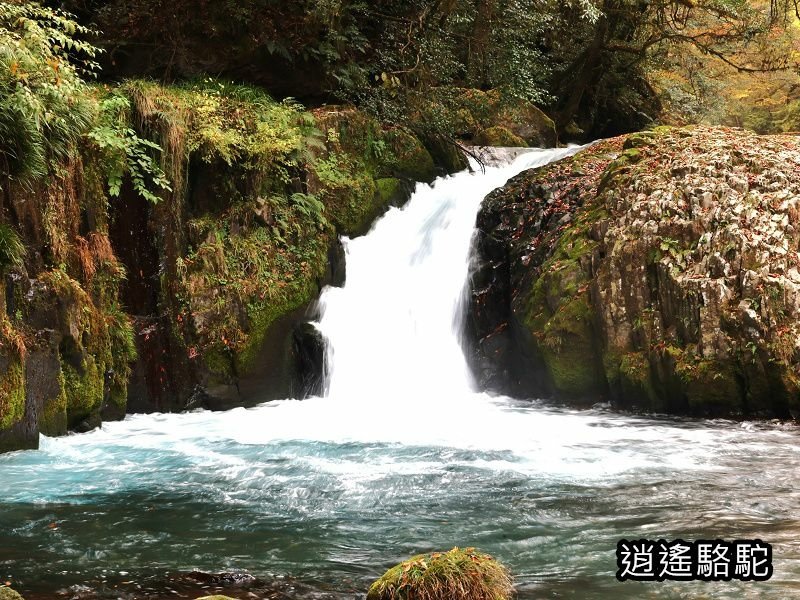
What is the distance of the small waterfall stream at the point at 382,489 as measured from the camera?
449cm

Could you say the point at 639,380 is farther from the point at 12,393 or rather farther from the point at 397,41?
the point at 397,41

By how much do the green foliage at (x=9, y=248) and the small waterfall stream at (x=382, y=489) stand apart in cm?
174

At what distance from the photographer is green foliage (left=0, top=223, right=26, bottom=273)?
7129 mm

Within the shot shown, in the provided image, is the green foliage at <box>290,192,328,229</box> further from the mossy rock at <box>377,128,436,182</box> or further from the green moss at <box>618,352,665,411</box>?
the green moss at <box>618,352,665,411</box>

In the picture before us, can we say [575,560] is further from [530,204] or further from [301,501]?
[530,204]

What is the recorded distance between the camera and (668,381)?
356 inches

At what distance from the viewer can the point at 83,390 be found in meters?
8.25

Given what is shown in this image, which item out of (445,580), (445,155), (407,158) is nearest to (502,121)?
(445,155)

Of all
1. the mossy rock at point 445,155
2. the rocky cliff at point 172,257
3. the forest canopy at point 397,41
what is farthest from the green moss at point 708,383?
the forest canopy at point 397,41

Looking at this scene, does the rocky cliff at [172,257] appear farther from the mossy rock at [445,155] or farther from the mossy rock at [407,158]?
the mossy rock at [445,155]

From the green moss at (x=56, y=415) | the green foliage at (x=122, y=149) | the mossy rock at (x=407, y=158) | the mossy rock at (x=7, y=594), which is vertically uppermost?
the mossy rock at (x=407, y=158)

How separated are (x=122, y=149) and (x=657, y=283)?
633cm

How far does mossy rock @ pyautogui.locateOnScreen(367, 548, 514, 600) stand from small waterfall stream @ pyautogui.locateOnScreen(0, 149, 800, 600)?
0.96ft

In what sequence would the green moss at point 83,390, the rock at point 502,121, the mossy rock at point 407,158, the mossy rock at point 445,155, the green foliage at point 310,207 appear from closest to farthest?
1. the green moss at point 83,390
2. the green foliage at point 310,207
3. the mossy rock at point 407,158
4. the mossy rock at point 445,155
5. the rock at point 502,121
